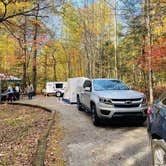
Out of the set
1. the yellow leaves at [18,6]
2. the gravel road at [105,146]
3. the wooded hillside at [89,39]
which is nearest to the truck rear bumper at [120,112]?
the gravel road at [105,146]

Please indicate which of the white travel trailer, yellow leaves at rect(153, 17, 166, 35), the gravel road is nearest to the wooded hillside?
yellow leaves at rect(153, 17, 166, 35)

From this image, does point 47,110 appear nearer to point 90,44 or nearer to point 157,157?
point 157,157

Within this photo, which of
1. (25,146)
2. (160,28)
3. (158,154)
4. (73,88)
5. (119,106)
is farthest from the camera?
(160,28)

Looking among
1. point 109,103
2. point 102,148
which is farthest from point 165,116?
point 109,103

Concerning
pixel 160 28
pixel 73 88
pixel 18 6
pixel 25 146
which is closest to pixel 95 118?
pixel 25 146

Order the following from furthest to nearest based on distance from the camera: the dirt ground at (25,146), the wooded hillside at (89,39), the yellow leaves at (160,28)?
the yellow leaves at (160,28), the wooded hillside at (89,39), the dirt ground at (25,146)

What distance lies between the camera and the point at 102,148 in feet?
23.7

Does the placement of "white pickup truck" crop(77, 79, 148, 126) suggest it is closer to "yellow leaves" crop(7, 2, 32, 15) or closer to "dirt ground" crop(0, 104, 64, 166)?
"dirt ground" crop(0, 104, 64, 166)

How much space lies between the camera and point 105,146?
7430mm

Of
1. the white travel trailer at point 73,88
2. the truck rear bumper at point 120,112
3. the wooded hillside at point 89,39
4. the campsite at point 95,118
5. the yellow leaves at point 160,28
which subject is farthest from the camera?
the white travel trailer at point 73,88

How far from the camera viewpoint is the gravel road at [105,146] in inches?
240

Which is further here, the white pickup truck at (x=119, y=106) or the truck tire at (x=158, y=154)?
the white pickup truck at (x=119, y=106)

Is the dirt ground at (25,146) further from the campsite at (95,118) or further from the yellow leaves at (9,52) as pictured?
the yellow leaves at (9,52)

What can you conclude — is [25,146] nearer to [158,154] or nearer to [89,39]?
[158,154]
